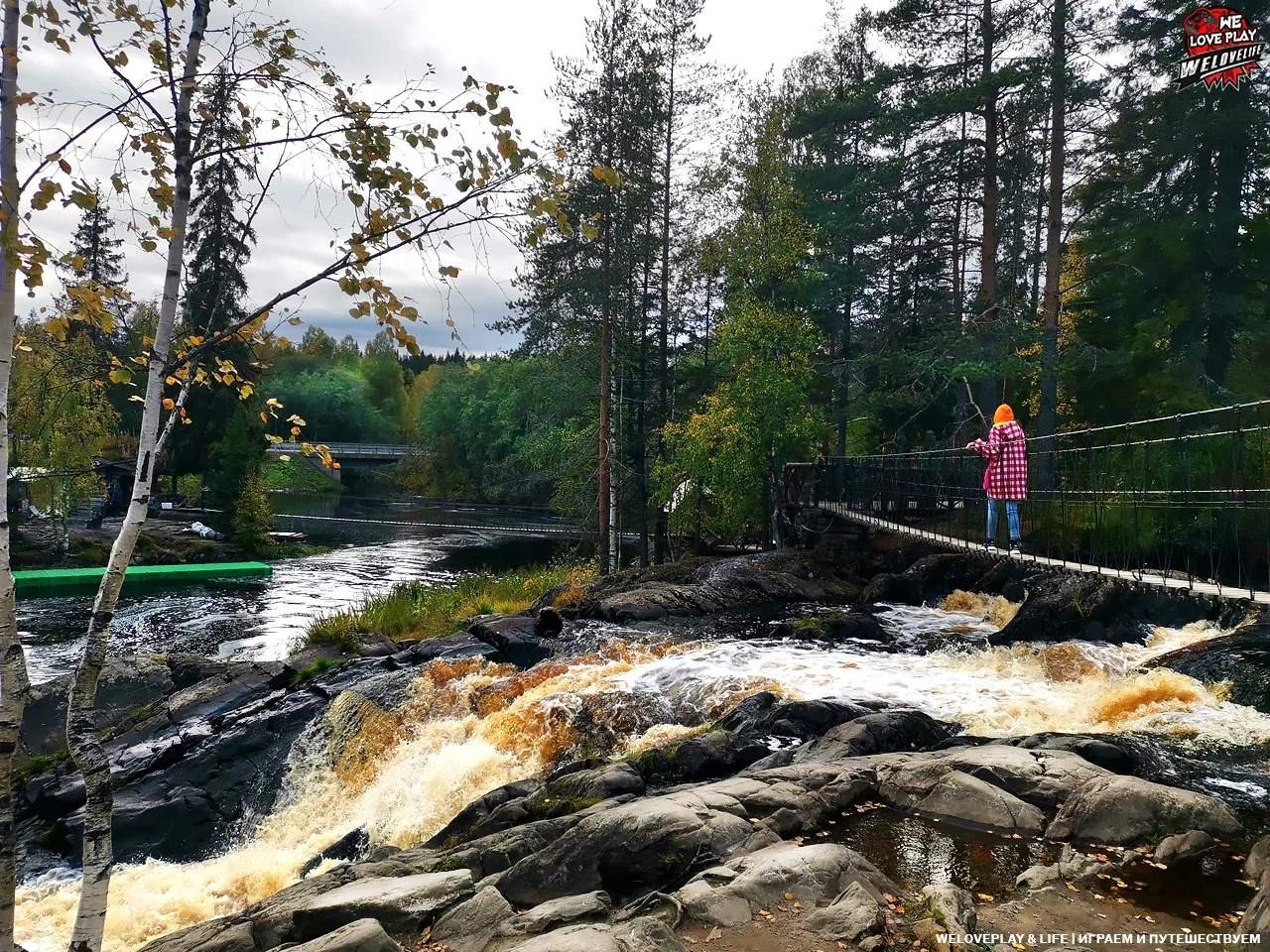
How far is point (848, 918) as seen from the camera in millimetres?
4344

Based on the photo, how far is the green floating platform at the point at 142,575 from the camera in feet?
74.6

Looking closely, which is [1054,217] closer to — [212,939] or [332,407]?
[212,939]

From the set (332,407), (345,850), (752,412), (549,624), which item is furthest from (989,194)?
(332,407)

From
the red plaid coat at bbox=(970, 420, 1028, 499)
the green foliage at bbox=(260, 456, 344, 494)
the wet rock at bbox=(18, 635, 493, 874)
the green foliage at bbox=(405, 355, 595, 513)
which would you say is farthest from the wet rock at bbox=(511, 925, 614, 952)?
the green foliage at bbox=(260, 456, 344, 494)

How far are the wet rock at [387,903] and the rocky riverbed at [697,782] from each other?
0.09ft

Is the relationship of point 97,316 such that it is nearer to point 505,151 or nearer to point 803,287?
point 505,151

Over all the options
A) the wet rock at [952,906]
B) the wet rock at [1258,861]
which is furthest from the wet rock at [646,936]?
the wet rock at [1258,861]

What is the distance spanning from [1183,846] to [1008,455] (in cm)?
641

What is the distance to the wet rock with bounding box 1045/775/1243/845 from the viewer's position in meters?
5.45

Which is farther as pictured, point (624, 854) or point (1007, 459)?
point (1007, 459)

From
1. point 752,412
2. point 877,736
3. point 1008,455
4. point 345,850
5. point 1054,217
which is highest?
point 1054,217

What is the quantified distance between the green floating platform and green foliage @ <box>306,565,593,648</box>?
29.2ft

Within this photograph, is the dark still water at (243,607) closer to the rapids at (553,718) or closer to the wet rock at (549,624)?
the wet rock at (549,624)

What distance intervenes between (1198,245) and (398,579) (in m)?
22.8
